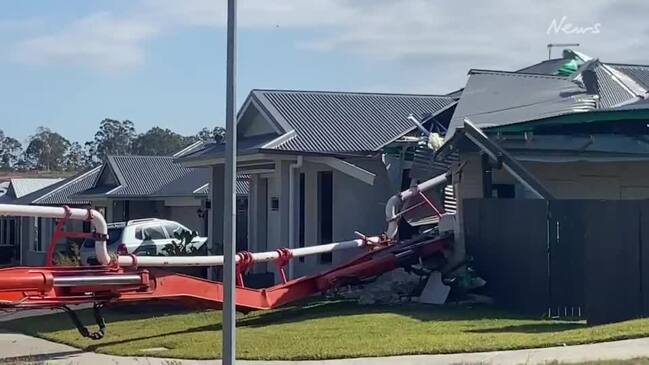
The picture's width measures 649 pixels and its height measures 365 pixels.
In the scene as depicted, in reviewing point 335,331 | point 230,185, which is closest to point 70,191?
point 335,331

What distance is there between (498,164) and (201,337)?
692 cm

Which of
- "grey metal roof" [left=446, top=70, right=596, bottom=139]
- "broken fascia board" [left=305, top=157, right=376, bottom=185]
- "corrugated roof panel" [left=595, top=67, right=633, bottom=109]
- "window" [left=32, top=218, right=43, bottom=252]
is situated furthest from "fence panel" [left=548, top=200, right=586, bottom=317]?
"window" [left=32, top=218, right=43, bottom=252]

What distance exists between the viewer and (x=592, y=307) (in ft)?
54.6

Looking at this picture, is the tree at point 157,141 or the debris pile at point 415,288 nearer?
the debris pile at point 415,288

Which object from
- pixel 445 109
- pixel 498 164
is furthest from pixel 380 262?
pixel 445 109

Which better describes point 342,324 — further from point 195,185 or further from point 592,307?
point 195,185

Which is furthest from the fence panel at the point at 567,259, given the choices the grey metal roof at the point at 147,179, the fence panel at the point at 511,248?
the grey metal roof at the point at 147,179

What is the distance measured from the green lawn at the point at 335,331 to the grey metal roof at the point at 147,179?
20.5m

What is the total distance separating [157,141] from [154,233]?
84.7 metres

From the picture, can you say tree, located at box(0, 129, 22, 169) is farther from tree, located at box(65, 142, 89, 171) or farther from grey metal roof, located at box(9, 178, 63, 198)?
grey metal roof, located at box(9, 178, 63, 198)

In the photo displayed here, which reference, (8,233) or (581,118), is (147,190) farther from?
(581,118)

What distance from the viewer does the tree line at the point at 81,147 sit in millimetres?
118312

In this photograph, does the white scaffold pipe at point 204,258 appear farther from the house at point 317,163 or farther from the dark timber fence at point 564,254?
the house at point 317,163

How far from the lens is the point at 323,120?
2858 cm
